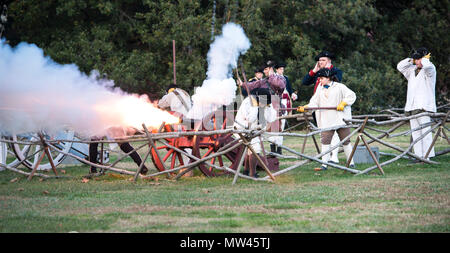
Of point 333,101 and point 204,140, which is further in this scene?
point 333,101

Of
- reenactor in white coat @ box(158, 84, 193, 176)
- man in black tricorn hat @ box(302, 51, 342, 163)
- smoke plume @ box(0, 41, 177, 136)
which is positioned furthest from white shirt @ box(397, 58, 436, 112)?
smoke plume @ box(0, 41, 177, 136)

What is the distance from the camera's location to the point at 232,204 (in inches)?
270

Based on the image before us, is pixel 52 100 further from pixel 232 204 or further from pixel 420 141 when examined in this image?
pixel 420 141

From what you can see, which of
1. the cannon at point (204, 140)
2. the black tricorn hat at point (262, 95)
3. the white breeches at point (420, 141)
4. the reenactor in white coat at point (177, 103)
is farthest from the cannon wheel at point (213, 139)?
the white breeches at point (420, 141)

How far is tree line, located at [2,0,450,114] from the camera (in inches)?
798

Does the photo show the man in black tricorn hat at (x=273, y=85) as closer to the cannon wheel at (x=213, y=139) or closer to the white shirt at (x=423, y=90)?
the cannon wheel at (x=213, y=139)

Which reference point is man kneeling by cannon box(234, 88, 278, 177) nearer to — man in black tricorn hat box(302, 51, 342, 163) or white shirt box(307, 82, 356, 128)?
white shirt box(307, 82, 356, 128)

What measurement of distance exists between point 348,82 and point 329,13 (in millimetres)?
2500

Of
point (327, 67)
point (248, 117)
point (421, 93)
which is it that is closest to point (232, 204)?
point (248, 117)

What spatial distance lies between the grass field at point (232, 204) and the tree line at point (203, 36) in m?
11.3

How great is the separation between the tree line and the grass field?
11309 mm

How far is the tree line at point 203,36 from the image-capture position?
20266 mm

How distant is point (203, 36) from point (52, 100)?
12.2 metres
